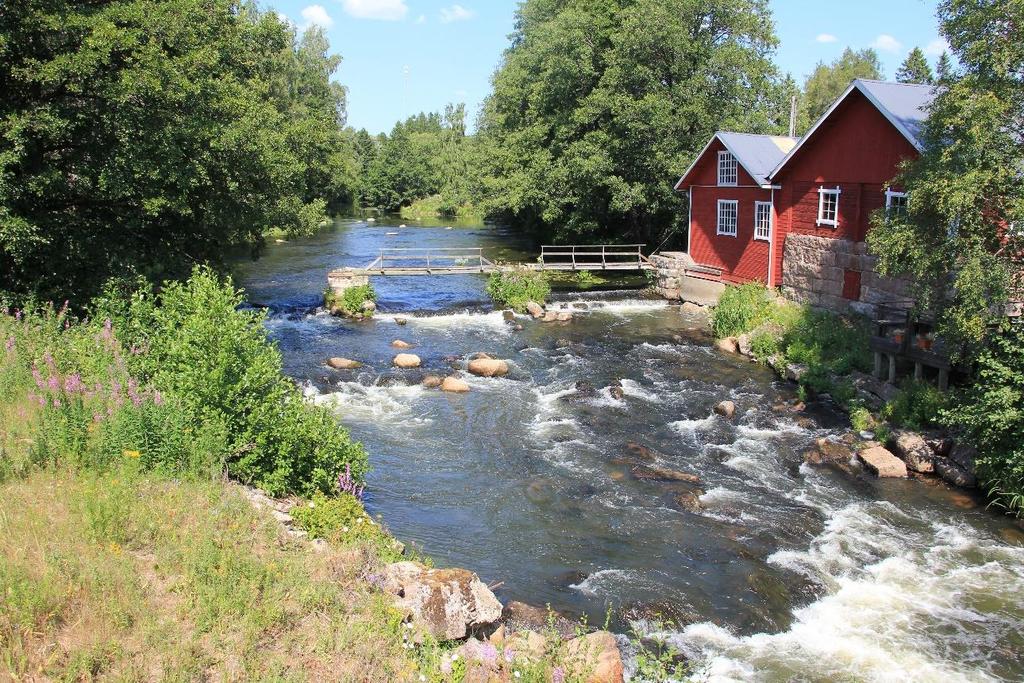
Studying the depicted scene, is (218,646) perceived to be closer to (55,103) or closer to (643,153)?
(55,103)

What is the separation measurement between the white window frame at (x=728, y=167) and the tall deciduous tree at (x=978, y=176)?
50.9ft

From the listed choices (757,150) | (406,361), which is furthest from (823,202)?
(406,361)

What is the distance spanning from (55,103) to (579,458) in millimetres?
13434

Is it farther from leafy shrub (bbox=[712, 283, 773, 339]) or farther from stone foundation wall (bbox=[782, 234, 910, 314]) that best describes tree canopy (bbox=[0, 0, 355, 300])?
stone foundation wall (bbox=[782, 234, 910, 314])

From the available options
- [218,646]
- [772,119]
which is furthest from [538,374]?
[772,119]

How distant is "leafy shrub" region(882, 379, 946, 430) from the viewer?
1620cm

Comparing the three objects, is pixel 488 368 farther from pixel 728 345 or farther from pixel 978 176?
pixel 978 176

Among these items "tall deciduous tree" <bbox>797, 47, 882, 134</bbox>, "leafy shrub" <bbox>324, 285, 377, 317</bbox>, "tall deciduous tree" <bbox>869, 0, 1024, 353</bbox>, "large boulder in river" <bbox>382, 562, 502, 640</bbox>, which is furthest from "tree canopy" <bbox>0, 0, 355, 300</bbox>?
"tall deciduous tree" <bbox>797, 47, 882, 134</bbox>

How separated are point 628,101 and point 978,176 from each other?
22.2 m

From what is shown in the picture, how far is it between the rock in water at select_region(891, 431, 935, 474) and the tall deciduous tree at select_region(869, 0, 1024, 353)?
7.43 ft

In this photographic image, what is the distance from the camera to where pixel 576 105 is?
1492 inches

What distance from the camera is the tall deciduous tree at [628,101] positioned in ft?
113

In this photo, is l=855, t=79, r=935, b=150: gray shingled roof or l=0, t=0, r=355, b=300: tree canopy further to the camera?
l=855, t=79, r=935, b=150: gray shingled roof

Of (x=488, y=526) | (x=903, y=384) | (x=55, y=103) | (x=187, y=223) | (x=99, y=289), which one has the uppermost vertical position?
(x=55, y=103)
